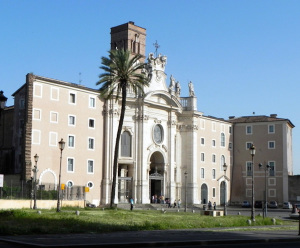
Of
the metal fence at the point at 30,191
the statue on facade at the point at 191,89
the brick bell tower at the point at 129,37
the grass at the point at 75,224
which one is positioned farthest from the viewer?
the brick bell tower at the point at 129,37

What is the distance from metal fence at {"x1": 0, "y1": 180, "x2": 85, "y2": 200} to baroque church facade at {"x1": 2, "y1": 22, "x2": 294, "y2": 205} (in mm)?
1077

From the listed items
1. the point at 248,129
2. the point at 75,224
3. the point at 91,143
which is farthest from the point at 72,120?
the point at 248,129

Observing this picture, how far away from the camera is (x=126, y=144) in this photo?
7375 cm

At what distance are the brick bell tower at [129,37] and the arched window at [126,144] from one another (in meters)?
20.5

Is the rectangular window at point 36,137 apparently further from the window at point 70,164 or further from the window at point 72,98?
the window at point 72,98

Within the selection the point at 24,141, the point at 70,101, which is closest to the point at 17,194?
the point at 24,141

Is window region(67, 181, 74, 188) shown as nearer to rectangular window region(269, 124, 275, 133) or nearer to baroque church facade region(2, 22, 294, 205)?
baroque church facade region(2, 22, 294, 205)

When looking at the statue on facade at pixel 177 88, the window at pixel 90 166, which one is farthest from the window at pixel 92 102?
the statue on facade at pixel 177 88

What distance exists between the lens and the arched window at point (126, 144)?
73125mm

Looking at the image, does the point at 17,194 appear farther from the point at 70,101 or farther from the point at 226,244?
the point at 226,244

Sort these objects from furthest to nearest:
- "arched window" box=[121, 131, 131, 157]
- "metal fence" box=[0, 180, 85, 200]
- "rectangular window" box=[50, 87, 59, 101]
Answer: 1. "arched window" box=[121, 131, 131, 157]
2. "rectangular window" box=[50, 87, 59, 101]
3. "metal fence" box=[0, 180, 85, 200]

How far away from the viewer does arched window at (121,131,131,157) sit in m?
73.1

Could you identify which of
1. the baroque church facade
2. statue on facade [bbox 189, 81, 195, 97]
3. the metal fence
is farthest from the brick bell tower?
the metal fence

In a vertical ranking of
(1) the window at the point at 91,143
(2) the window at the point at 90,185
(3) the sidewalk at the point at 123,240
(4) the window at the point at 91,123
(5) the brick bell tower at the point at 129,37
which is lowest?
(3) the sidewalk at the point at 123,240
